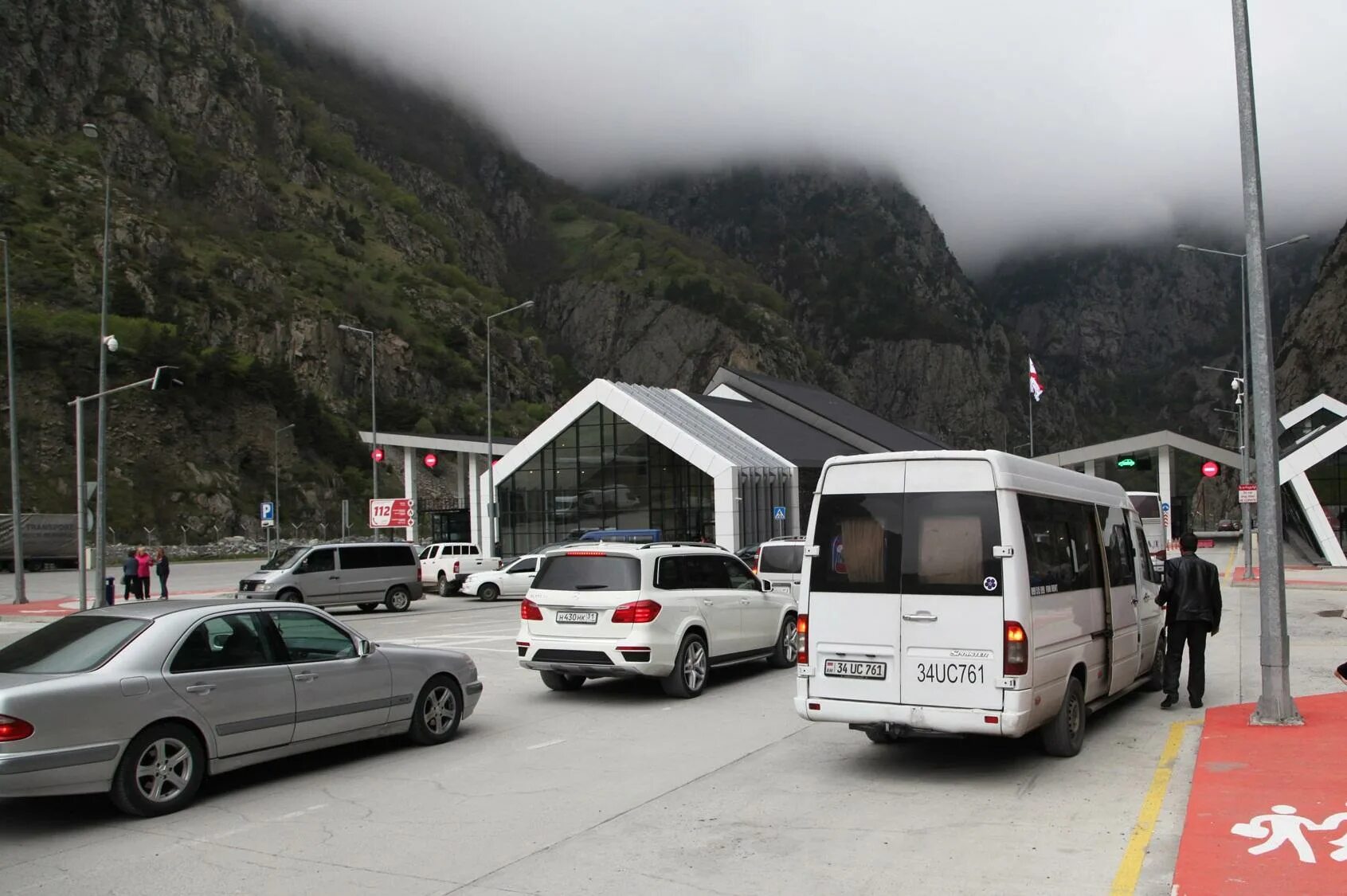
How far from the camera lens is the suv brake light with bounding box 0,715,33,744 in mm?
7145

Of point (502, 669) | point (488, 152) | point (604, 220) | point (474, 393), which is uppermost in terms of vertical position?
point (488, 152)

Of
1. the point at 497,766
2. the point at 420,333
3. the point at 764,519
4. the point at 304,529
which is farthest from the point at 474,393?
the point at 497,766

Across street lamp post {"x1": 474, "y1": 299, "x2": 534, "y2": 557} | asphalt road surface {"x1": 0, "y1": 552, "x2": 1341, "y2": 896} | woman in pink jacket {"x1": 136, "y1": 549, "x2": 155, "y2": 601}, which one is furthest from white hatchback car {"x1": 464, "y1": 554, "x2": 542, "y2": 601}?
asphalt road surface {"x1": 0, "y1": 552, "x2": 1341, "y2": 896}

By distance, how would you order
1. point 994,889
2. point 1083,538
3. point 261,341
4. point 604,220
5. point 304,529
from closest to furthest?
point 994,889 → point 1083,538 → point 304,529 → point 261,341 → point 604,220

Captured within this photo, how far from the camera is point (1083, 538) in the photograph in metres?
10.2

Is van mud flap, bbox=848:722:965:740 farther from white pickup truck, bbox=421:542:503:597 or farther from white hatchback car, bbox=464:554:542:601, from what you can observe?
white pickup truck, bbox=421:542:503:597

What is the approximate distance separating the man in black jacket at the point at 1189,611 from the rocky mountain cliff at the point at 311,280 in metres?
66.2

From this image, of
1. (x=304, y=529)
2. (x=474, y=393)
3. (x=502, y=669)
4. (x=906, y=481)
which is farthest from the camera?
(x=474, y=393)

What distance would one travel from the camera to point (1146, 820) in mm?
7457

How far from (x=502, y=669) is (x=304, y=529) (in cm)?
6881

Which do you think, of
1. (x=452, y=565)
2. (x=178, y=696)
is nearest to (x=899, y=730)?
(x=178, y=696)

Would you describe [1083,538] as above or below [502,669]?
above

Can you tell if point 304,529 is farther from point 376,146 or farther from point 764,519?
point 376,146

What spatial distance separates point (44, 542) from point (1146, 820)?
60.9 metres
